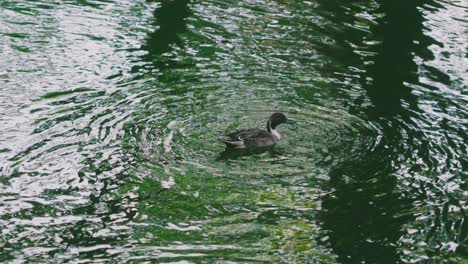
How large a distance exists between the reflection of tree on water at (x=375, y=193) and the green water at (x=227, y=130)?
3 cm

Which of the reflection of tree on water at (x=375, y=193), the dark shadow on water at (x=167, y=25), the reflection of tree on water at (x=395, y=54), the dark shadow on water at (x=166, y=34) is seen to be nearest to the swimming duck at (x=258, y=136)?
the reflection of tree on water at (x=375, y=193)

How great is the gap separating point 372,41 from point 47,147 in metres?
9.03

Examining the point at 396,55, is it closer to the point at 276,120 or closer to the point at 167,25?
the point at 167,25

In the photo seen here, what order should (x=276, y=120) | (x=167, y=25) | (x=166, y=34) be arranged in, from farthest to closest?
(x=167, y=25) < (x=166, y=34) < (x=276, y=120)

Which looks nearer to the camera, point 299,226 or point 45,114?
point 299,226

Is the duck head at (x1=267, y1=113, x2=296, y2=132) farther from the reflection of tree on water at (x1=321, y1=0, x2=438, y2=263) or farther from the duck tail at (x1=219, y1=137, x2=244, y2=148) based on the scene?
the reflection of tree on water at (x1=321, y1=0, x2=438, y2=263)

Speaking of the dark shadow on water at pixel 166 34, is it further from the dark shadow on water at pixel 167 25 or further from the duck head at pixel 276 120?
the duck head at pixel 276 120

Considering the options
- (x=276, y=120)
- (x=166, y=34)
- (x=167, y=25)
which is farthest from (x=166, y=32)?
(x=276, y=120)

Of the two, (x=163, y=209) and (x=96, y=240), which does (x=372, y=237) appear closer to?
(x=163, y=209)

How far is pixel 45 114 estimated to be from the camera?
44.3 feet

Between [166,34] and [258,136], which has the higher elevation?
[258,136]

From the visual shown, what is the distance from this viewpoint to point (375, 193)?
452 inches

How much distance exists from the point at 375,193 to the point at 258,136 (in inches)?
87.3

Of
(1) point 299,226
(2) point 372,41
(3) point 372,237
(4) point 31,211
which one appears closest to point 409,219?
(3) point 372,237
